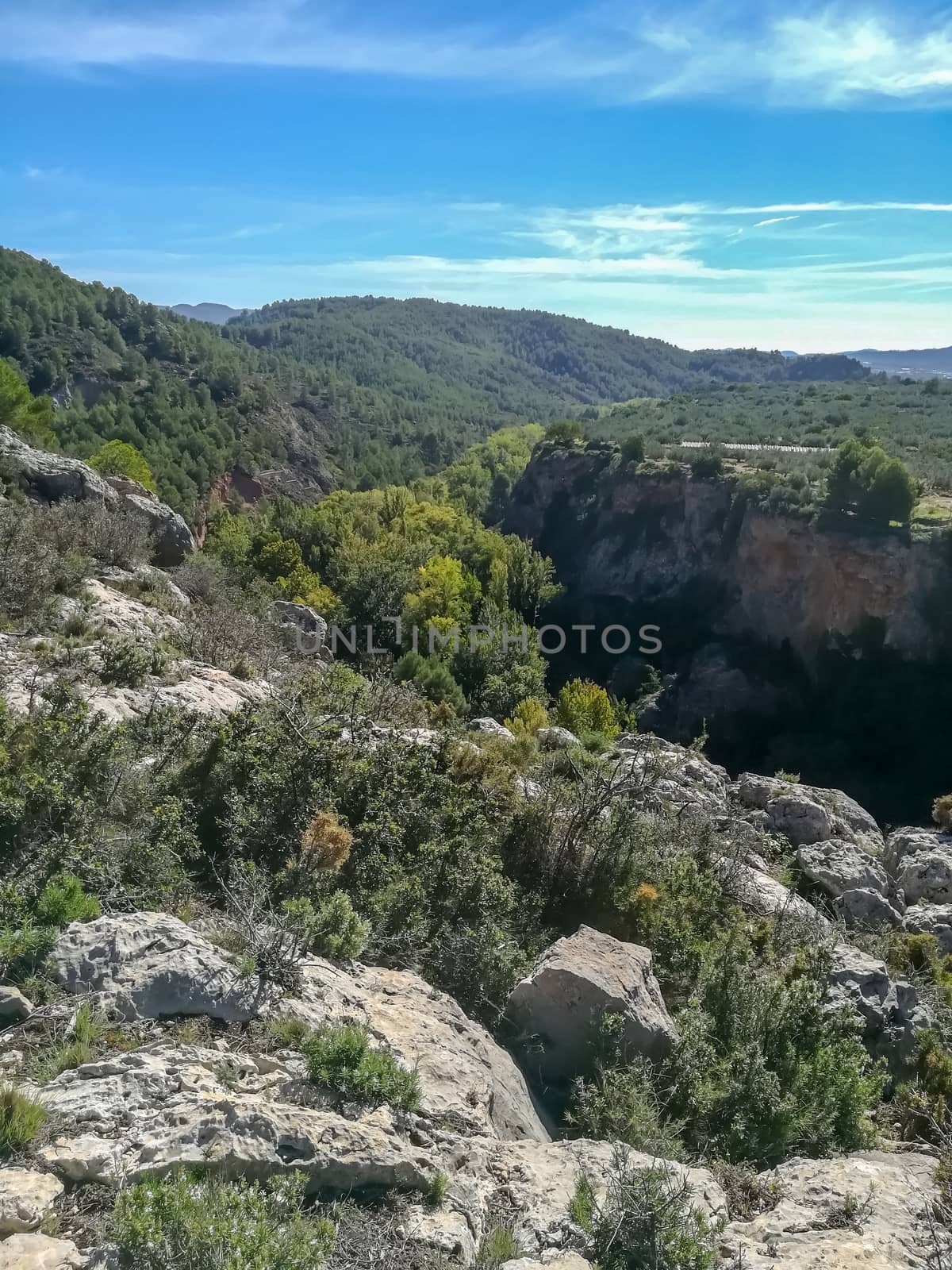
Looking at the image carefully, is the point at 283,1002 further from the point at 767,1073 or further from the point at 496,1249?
the point at 767,1073

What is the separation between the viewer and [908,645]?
27.7m

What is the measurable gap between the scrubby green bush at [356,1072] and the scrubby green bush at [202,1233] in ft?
2.54

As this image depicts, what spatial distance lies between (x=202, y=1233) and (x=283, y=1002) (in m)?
1.59

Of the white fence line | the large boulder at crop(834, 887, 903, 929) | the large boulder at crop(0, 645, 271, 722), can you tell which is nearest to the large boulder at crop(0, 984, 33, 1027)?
the large boulder at crop(0, 645, 271, 722)

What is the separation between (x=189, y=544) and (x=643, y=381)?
153 metres

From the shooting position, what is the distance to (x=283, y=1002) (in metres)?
4.18

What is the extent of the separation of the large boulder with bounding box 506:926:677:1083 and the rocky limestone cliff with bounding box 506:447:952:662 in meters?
25.9

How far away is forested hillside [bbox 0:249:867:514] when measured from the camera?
1784 inches

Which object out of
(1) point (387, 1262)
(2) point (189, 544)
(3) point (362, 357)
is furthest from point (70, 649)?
(3) point (362, 357)

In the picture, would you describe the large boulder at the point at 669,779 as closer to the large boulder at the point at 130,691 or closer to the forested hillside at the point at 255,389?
the large boulder at the point at 130,691

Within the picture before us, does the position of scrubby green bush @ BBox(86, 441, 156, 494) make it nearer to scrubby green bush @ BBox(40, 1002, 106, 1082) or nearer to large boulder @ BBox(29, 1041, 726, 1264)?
scrubby green bush @ BBox(40, 1002, 106, 1082)

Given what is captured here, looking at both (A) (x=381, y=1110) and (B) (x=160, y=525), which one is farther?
(B) (x=160, y=525)

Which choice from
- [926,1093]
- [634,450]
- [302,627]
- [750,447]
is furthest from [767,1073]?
[750,447]

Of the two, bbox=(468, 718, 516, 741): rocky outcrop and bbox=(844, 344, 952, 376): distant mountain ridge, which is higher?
bbox=(844, 344, 952, 376): distant mountain ridge
